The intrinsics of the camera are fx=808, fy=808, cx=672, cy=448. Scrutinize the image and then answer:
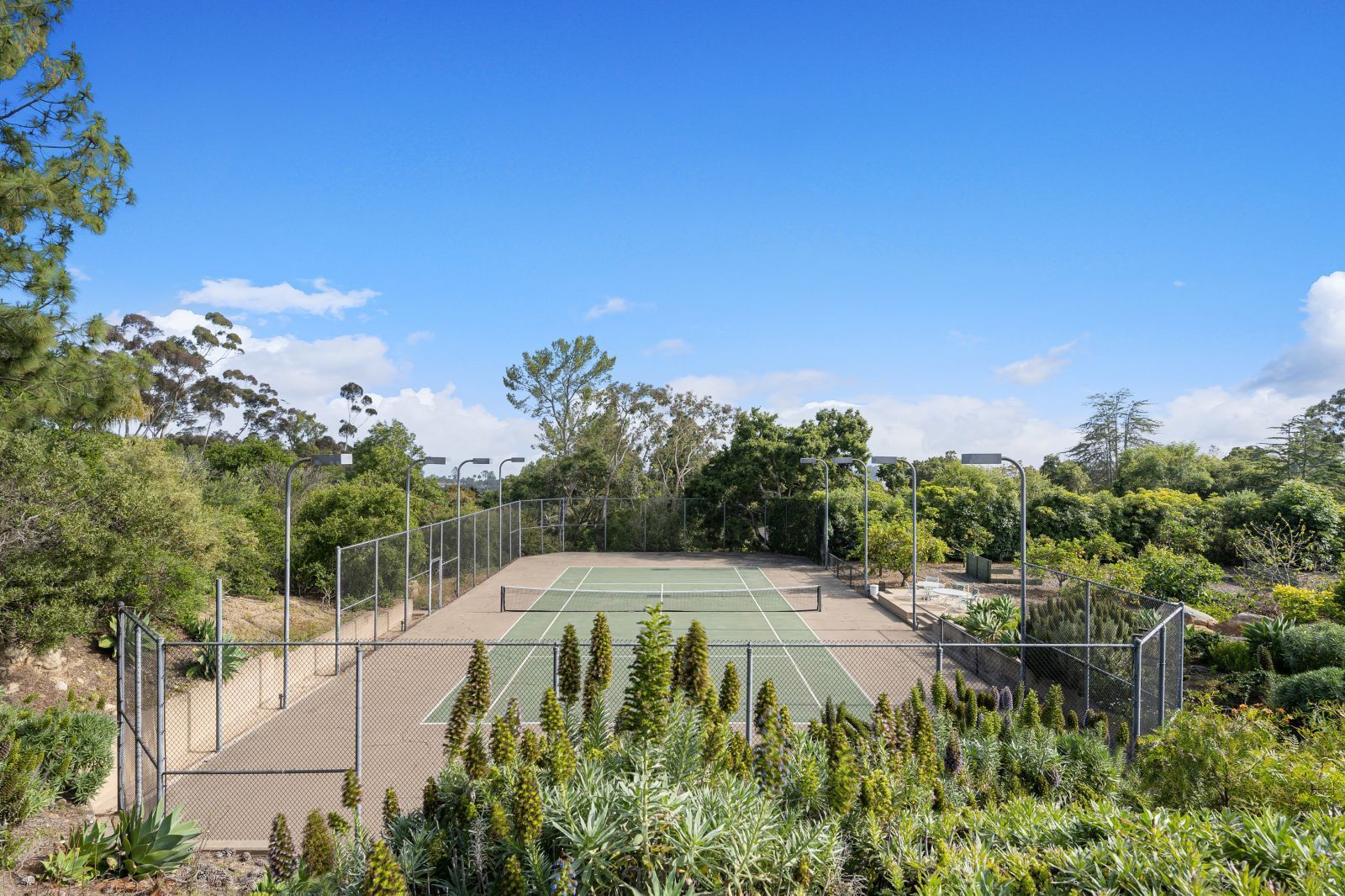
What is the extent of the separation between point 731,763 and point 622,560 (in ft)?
91.3

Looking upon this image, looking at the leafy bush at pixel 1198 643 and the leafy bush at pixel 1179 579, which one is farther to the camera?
the leafy bush at pixel 1179 579

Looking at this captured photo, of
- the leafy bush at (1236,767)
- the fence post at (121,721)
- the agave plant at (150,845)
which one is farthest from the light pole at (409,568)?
the leafy bush at (1236,767)

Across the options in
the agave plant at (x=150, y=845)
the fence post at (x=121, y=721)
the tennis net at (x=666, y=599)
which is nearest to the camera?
the agave plant at (x=150, y=845)

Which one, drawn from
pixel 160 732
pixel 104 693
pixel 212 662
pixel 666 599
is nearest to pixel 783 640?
pixel 666 599

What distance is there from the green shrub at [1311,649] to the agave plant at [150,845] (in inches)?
558

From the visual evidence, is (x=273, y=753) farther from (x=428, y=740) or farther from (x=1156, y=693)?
(x=1156, y=693)

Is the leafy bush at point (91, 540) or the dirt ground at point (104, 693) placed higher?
the leafy bush at point (91, 540)

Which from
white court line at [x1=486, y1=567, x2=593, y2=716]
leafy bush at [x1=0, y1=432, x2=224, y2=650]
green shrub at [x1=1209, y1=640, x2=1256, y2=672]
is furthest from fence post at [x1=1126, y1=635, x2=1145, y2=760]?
leafy bush at [x1=0, y1=432, x2=224, y2=650]

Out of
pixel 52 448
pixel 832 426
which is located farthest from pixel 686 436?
pixel 52 448

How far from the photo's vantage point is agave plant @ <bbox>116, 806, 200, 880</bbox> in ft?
22.1

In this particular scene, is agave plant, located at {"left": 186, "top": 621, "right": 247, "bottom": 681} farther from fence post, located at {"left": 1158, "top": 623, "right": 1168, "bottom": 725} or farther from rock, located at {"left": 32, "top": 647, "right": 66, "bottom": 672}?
fence post, located at {"left": 1158, "top": 623, "right": 1168, "bottom": 725}

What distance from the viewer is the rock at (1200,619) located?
15.4 metres

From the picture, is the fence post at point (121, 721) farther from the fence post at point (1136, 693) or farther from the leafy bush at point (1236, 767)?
the fence post at point (1136, 693)

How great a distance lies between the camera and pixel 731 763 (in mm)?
4434
